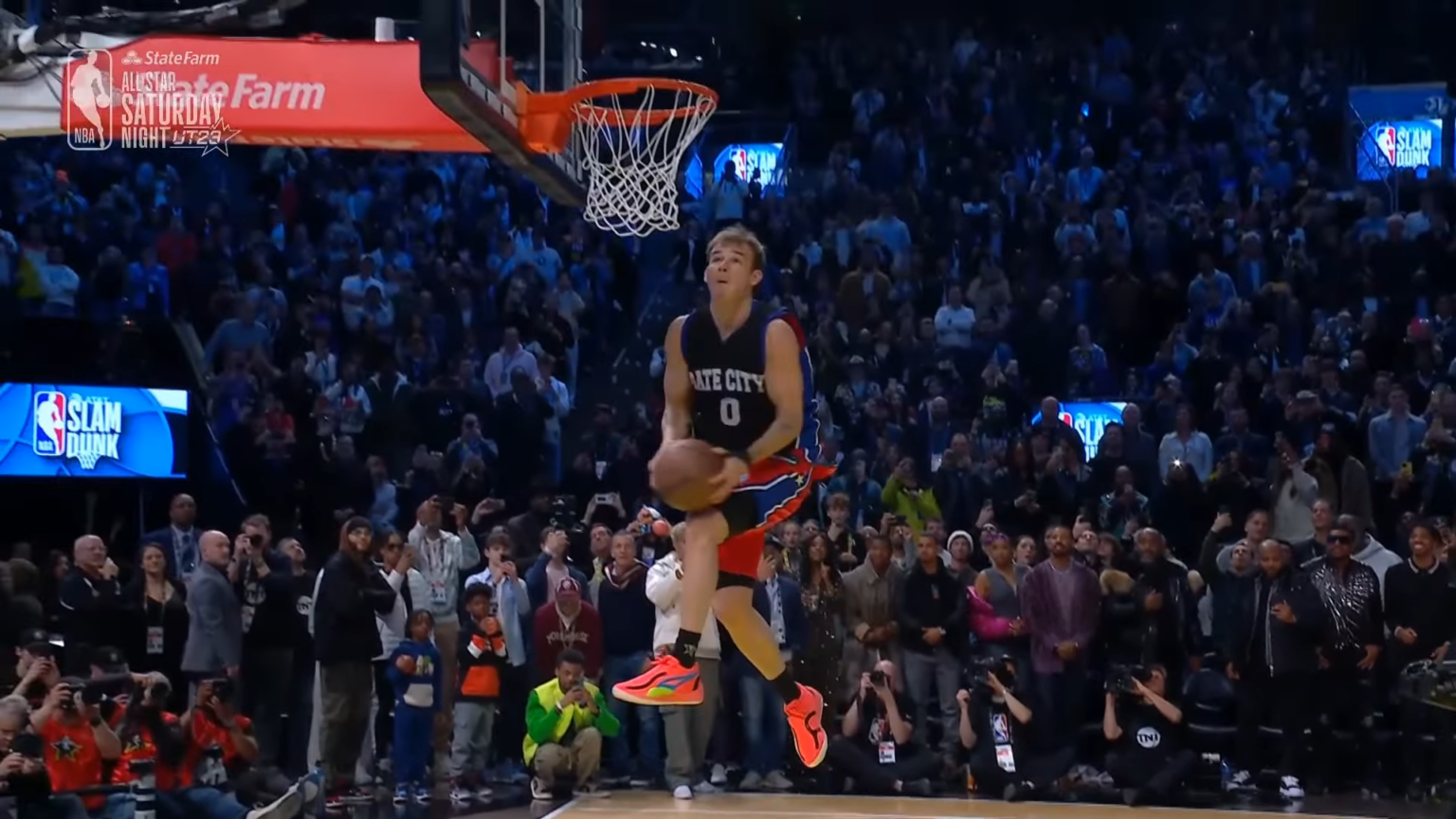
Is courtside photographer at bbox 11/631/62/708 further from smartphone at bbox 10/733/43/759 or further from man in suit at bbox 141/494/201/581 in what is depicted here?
man in suit at bbox 141/494/201/581

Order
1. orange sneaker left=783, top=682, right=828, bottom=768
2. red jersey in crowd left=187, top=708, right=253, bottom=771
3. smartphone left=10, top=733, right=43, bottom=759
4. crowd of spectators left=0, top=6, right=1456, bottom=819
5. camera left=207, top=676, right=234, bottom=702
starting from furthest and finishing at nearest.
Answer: crowd of spectators left=0, top=6, right=1456, bottom=819
camera left=207, top=676, right=234, bottom=702
red jersey in crowd left=187, top=708, right=253, bottom=771
smartphone left=10, top=733, right=43, bottom=759
orange sneaker left=783, top=682, right=828, bottom=768

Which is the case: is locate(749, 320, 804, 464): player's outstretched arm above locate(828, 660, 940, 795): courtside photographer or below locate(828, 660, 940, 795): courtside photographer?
above

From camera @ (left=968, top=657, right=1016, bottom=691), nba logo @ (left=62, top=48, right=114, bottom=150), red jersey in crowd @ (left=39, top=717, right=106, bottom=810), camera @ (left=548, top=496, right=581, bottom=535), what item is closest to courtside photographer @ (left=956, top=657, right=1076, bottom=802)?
camera @ (left=968, top=657, right=1016, bottom=691)

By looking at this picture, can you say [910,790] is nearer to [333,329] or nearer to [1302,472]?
[1302,472]

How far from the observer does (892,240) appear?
20.3 meters

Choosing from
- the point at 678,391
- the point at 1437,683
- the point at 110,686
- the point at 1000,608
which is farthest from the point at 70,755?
the point at 1437,683

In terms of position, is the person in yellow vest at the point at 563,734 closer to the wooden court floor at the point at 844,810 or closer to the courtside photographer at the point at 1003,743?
the wooden court floor at the point at 844,810

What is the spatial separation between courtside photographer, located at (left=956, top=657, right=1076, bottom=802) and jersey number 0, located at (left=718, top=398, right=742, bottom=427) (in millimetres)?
6554

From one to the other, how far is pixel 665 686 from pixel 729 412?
1165mm

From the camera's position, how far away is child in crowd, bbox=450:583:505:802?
→ 1344cm

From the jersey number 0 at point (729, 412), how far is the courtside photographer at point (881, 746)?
646cm

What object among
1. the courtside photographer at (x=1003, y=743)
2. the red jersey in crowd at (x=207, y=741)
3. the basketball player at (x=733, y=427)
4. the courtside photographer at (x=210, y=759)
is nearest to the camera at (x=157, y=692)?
the courtside photographer at (x=210, y=759)

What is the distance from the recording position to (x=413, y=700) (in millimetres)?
13188

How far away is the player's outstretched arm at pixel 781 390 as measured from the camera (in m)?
7.09
